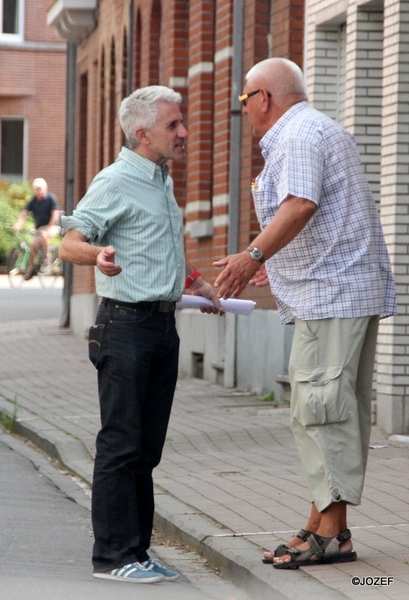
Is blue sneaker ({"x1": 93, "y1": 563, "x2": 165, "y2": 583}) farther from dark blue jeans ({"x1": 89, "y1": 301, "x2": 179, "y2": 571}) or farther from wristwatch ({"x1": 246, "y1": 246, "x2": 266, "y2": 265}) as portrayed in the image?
wristwatch ({"x1": 246, "y1": 246, "x2": 266, "y2": 265})

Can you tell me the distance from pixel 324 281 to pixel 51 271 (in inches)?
1093

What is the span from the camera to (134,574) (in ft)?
20.8

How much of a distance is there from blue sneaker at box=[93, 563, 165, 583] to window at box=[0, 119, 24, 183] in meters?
38.4

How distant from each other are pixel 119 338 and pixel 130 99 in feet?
3.28

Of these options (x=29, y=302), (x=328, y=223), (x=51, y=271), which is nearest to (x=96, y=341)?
(x=328, y=223)

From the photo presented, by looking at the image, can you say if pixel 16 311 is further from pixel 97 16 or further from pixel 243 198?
pixel 243 198

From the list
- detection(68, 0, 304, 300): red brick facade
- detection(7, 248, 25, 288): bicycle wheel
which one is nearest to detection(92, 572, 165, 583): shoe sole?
detection(68, 0, 304, 300): red brick facade

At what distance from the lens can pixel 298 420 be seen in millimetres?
6219

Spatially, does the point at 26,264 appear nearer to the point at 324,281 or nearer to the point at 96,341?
the point at 96,341

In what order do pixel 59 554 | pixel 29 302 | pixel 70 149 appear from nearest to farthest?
1. pixel 59 554
2. pixel 70 149
3. pixel 29 302

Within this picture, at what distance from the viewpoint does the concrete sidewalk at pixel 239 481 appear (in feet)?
20.2

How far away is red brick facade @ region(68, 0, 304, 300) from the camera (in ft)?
48.3

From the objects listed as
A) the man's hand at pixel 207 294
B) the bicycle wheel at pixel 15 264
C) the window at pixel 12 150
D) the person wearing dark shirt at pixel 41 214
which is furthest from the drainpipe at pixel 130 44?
the window at pixel 12 150

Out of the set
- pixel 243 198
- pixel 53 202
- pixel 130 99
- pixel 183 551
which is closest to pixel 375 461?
pixel 183 551
